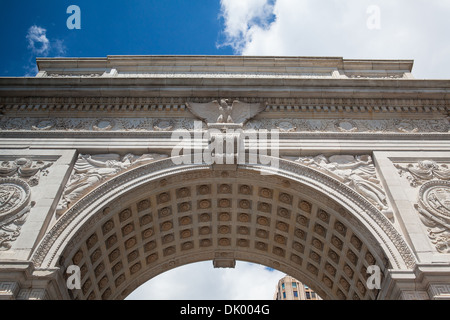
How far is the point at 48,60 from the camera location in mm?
18188

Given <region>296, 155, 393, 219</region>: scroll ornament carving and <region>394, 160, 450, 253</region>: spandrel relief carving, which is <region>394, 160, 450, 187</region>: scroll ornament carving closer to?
<region>394, 160, 450, 253</region>: spandrel relief carving

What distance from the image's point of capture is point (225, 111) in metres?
14.8

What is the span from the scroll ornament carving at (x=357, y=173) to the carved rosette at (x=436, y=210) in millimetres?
1061

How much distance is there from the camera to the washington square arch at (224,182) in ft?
36.6

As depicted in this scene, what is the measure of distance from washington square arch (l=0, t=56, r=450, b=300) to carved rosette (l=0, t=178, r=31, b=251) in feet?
0.12

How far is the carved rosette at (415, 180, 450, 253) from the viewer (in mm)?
11047

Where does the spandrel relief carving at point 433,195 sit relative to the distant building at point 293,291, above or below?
below

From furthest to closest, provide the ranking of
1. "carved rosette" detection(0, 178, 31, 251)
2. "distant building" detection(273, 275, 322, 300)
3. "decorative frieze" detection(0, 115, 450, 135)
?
"distant building" detection(273, 275, 322, 300)
"decorative frieze" detection(0, 115, 450, 135)
"carved rosette" detection(0, 178, 31, 251)

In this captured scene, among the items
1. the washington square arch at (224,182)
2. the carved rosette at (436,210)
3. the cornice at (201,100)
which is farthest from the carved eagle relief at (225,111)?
the carved rosette at (436,210)

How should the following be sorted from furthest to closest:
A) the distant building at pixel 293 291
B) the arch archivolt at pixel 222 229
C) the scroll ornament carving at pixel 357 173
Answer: the distant building at pixel 293 291, the scroll ornament carving at pixel 357 173, the arch archivolt at pixel 222 229

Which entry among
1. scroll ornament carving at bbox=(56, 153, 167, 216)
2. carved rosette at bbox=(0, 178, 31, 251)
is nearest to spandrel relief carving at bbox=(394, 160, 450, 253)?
scroll ornament carving at bbox=(56, 153, 167, 216)

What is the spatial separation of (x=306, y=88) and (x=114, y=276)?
32.4 ft

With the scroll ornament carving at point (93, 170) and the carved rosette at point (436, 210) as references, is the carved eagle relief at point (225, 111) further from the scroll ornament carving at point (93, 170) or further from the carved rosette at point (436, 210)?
the carved rosette at point (436, 210)
